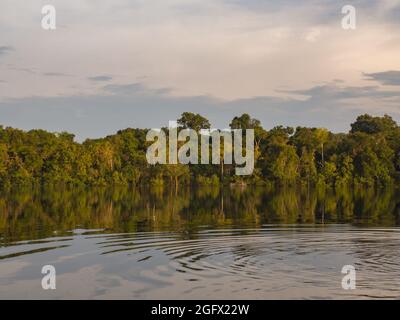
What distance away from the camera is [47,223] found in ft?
88.5

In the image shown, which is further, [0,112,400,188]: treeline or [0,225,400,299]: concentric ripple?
[0,112,400,188]: treeline

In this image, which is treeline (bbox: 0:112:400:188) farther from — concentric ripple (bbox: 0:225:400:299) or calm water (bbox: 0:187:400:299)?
concentric ripple (bbox: 0:225:400:299)

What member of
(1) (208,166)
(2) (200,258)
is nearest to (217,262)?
(2) (200,258)

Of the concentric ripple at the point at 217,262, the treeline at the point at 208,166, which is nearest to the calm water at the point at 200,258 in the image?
the concentric ripple at the point at 217,262

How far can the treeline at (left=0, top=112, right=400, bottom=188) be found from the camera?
283ft

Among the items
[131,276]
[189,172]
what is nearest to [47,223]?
[131,276]

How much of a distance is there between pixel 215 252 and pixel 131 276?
3813 mm

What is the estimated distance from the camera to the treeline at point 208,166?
8612 centimetres

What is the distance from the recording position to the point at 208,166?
306 feet

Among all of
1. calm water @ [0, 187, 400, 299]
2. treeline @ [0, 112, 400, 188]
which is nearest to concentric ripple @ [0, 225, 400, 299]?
calm water @ [0, 187, 400, 299]

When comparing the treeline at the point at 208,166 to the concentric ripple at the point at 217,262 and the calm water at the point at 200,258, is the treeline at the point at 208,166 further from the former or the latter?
the concentric ripple at the point at 217,262

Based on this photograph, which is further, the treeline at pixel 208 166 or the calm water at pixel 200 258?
the treeline at pixel 208 166

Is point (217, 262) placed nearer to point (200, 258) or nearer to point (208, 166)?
point (200, 258)
